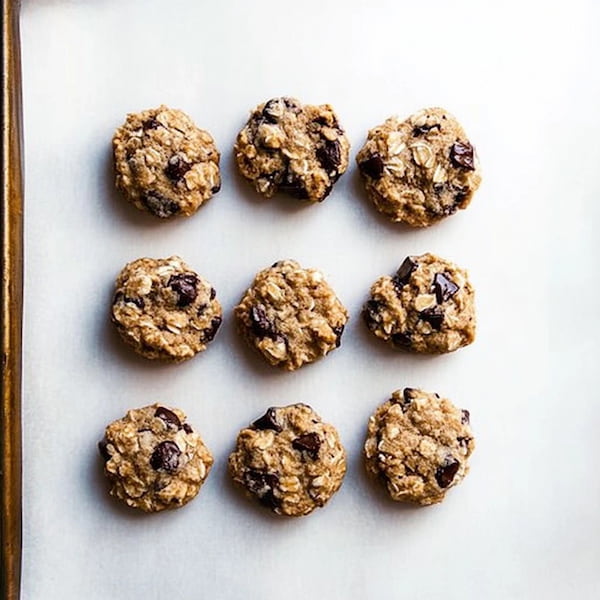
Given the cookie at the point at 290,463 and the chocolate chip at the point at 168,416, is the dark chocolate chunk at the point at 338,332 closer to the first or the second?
the cookie at the point at 290,463

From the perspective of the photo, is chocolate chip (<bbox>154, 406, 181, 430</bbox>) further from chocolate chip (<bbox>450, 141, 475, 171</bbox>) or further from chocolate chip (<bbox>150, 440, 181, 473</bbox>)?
chocolate chip (<bbox>450, 141, 475, 171</bbox>)

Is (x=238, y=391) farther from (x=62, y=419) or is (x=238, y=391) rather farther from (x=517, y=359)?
(x=517, y=359)

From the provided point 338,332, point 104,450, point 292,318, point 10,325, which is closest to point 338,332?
point 338,332

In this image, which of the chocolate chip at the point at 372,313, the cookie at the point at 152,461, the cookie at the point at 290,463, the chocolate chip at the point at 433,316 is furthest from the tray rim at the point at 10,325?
the chocolate chip at the point at 433,316

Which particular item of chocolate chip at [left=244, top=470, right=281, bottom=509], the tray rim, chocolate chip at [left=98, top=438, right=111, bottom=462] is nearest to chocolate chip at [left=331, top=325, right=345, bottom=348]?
chocolate chip at [left=244, top=470, right=281, bottom=509]

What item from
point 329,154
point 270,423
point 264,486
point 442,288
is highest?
point 329,154

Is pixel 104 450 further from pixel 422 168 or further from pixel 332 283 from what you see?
pixel 422 168

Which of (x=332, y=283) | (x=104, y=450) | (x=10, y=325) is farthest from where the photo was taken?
(x=332, y=283)
